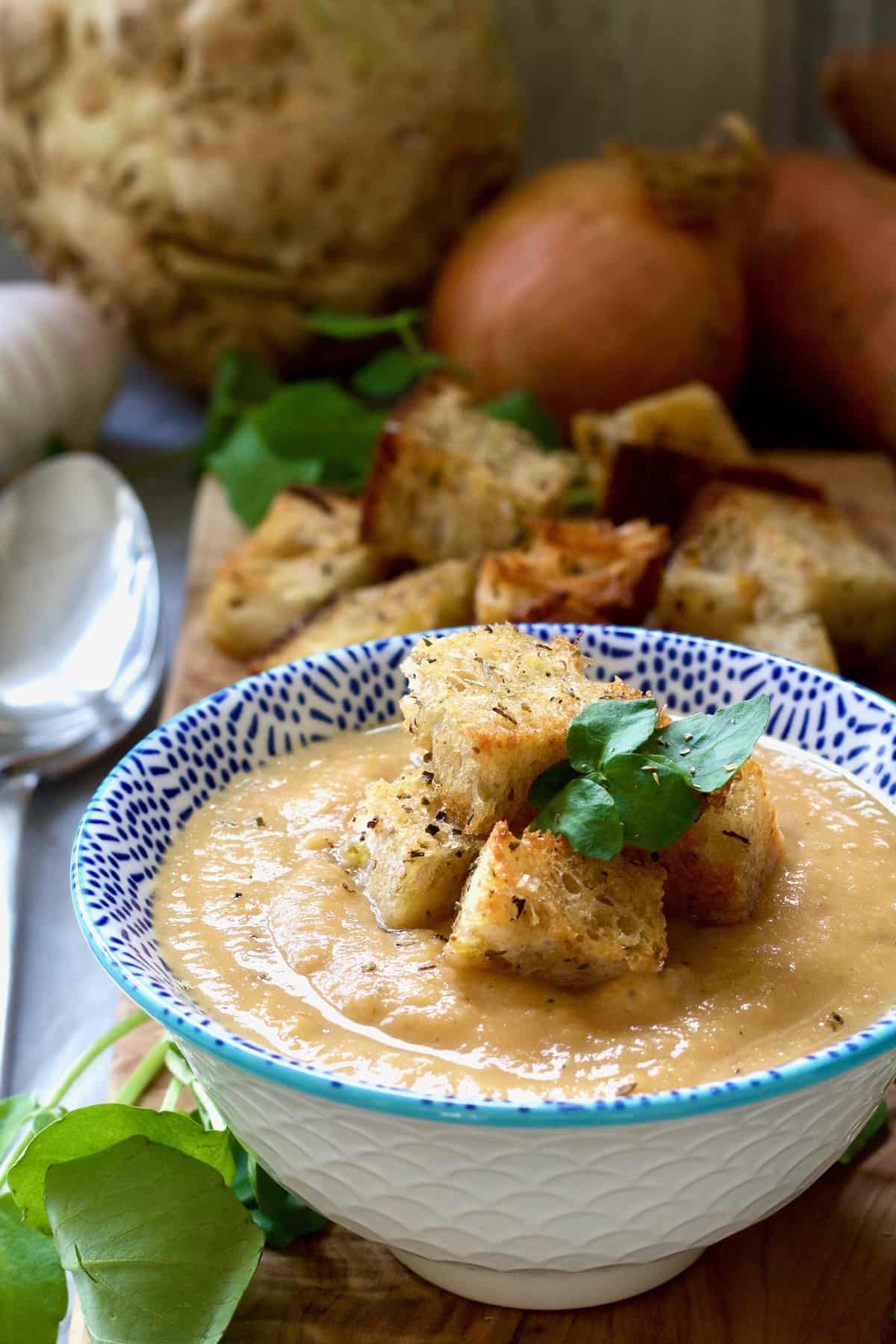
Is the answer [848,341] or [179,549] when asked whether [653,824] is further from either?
[848,341]

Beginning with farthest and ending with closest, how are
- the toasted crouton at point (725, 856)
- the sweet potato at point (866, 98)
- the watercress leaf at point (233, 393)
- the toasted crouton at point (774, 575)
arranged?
1. the sweet potato at point (866, 98)
2. the watercress leaf at point (233, 393)
3. the toasted crouton at point (774, 575)
4. the toasted crouton at point (725, 856)

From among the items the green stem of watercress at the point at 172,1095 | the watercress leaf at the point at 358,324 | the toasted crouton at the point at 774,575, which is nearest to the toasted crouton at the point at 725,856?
the green stem of watercress at the point at 172,1095

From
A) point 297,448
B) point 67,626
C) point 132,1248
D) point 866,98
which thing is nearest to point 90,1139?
point 132,1248

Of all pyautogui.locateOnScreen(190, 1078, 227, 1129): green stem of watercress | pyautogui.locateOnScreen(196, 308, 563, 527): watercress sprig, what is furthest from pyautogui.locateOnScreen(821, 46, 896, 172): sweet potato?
pyautogui.locateOnScreen(190, 1078, 227, 1129): green stem of watercress

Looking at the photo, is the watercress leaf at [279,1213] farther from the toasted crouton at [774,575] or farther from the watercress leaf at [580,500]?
the watercress leaf at [580,500]

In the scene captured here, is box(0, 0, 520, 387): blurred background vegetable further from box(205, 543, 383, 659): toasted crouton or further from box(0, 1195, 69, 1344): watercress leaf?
box(0, 1195, 69, 1344): watercress leaf

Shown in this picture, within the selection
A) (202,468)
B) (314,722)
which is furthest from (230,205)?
(314,722)

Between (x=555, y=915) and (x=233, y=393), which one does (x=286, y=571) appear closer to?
(x=233, y=393)
